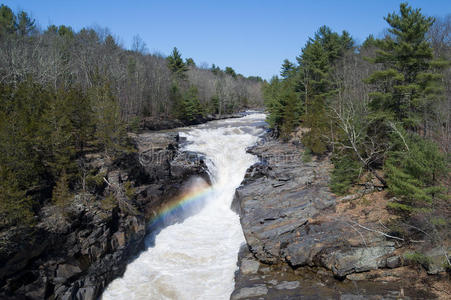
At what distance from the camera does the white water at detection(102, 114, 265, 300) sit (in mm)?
13969

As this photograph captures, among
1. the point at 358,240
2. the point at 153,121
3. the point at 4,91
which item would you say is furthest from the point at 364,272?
the point at 153,121

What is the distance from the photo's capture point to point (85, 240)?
15031 millimetres

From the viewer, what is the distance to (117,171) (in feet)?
68.4

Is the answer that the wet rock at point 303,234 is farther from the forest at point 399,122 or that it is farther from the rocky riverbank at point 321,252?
the forest at point 399,122

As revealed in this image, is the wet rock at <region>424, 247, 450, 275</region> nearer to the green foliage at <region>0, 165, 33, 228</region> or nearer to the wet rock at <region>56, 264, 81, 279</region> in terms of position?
the wet rock at <region>56, 264, 81, 279</region>

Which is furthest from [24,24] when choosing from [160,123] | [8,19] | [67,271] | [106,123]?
[67,271]

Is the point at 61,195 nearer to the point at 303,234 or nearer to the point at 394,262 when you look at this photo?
the point at 303,234

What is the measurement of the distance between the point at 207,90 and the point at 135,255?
56449mm

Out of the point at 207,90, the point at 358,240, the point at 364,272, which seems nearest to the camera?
the point at 364,272

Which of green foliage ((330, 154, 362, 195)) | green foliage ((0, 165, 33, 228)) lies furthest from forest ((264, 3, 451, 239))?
green foliage ((0, 165, 33, 228))

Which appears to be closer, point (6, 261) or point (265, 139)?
point (6, 261)

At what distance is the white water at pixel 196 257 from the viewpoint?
13969mm

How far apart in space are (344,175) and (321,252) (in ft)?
21.6

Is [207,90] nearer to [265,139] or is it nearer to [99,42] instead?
[99,42]
